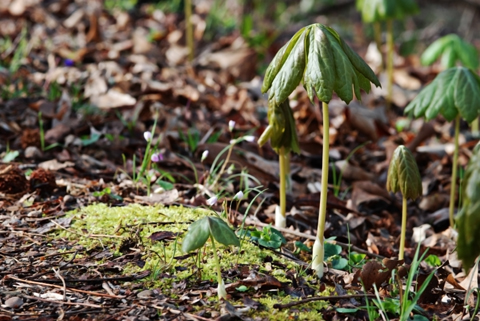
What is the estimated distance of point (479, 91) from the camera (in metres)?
2.45

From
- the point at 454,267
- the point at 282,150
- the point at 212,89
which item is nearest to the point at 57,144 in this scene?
the point at 282,150

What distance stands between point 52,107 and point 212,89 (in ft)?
4.52

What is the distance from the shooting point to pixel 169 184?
2568mm

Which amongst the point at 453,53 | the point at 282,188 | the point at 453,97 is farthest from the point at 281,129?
the point at 453,53

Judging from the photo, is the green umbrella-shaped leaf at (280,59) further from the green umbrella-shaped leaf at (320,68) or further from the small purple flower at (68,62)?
the small purple flower at (68,62)

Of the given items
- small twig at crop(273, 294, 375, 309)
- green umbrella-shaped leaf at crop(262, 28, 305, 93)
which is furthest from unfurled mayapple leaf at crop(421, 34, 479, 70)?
small twig at crop(273, 294, 375, 309)

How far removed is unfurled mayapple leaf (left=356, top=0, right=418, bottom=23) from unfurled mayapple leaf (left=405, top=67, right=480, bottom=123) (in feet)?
5.64

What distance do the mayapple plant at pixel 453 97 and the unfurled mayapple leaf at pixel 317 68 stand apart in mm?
831

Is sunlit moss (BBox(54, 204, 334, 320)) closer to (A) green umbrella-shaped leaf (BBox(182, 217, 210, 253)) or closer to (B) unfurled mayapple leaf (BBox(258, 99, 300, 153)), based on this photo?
(A) green umbrella-shaped leaf (BBox(182, 217, 210, 253))

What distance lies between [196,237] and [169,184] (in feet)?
3.48

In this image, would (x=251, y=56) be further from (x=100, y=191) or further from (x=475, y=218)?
(x=475, y=218)

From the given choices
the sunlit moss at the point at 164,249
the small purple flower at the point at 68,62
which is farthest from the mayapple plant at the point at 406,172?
the small purple flower at the point at 68,62

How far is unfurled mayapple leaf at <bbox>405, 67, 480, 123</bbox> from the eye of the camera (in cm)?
240

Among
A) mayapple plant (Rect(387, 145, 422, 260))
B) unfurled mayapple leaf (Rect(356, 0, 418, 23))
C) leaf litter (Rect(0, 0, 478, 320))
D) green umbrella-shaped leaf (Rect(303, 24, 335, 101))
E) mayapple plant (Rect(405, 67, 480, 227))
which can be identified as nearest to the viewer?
green umbrella-shaped leaf (Rect(303, 24, 335, 101))
